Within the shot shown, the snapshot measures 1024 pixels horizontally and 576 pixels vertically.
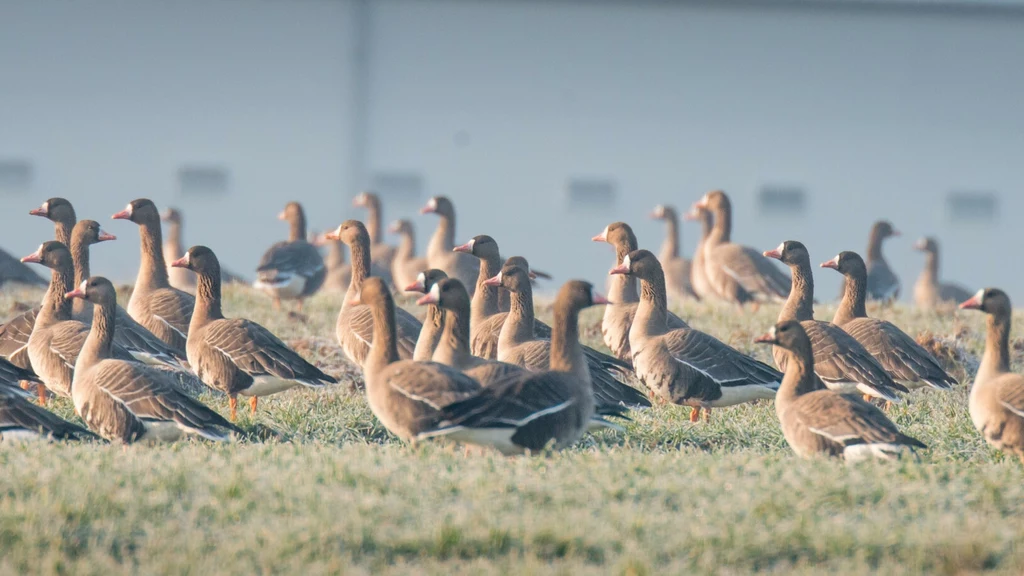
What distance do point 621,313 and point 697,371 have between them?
5.99ft

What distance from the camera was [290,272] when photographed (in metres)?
15.3

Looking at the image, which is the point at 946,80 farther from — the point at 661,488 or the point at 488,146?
the point at 661,488

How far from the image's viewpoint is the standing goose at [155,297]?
11.3m

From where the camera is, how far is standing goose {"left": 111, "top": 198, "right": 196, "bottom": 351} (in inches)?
443

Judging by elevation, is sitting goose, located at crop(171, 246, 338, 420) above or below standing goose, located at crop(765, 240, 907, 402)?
below

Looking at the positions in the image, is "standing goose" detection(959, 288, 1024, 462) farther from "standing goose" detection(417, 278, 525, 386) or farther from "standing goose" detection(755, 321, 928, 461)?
"standing goose" detection(417, 278, 525, 386)

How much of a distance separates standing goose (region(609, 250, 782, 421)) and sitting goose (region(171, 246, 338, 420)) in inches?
94.6

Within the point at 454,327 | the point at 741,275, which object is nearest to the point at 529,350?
the point at 454,327

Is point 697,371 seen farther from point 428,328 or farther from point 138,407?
point 138,407

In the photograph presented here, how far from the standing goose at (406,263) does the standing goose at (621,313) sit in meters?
5.08

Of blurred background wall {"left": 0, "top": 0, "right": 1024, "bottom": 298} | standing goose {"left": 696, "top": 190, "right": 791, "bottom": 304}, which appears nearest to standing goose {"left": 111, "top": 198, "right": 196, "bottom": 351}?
standing goose {"left": 696, "top": 190, "right": 791, "bottom": 304}

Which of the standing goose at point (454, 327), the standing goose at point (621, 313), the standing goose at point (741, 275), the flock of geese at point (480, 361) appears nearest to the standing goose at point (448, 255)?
the standing goose at point (621, 313)

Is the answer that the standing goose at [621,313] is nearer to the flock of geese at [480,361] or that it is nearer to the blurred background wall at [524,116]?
the flock of geese at [480,361]

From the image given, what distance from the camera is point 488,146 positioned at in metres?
24.7
